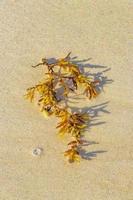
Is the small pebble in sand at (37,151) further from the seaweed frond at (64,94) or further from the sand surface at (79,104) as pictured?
the seaweed frond at (64,94)

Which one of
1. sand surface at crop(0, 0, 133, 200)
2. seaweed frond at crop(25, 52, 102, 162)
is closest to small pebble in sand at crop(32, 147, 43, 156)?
sand surface at crop(0, 0, 133, 200)

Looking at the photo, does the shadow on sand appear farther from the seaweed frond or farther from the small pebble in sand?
the small pebble in sand

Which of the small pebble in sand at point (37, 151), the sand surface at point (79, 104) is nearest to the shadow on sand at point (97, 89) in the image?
the sand surface at point (79, 104)

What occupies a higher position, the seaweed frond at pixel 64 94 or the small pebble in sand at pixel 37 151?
the seaweed frond at pixel 64 94

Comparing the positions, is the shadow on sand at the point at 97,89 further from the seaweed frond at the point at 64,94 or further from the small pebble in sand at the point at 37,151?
the small pebble in sand at the point at 37,151

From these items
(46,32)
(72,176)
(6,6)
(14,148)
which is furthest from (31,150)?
(6,6)

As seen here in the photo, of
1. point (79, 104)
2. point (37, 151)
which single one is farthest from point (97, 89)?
point (37, 151)

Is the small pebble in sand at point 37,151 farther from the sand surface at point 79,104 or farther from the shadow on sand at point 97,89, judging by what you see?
the shadow on sand at point 97,89

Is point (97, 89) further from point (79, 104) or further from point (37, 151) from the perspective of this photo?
point (37, 151)

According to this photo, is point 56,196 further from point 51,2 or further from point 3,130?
point 51,2
